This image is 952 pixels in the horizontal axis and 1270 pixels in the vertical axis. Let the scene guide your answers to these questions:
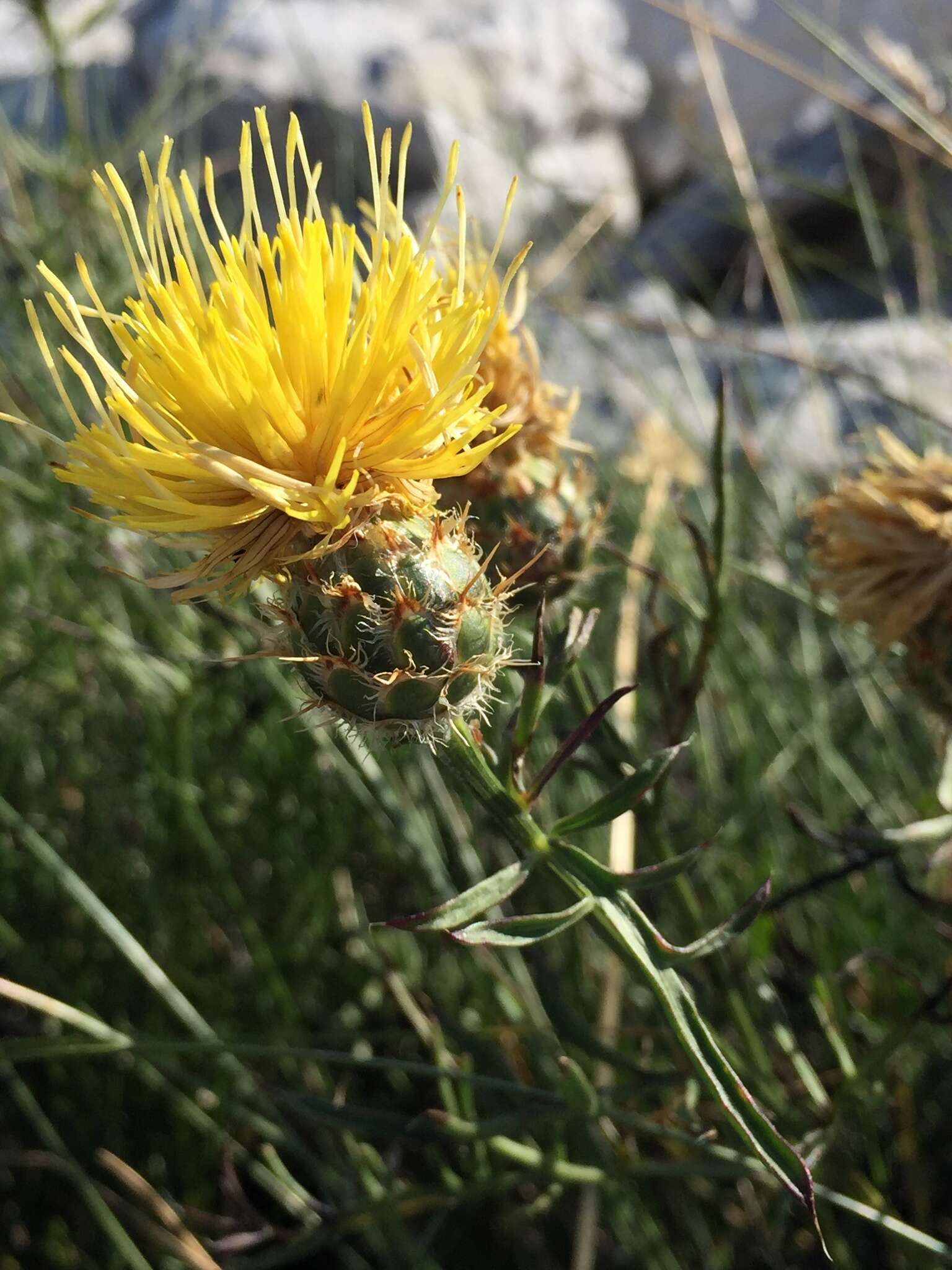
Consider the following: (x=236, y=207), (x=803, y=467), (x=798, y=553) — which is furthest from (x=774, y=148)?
(x=798, y=553)

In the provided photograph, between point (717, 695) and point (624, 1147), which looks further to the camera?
point (717, 695)

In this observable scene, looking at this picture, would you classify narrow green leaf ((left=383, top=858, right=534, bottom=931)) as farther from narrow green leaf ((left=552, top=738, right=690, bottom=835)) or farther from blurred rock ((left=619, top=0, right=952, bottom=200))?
blurred rock ((left=619, top=0, right=952, bottom=200))

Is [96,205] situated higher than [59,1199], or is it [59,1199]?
[96,205]

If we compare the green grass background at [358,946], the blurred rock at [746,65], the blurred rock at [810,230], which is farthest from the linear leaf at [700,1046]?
the blurred rock at [746,65]

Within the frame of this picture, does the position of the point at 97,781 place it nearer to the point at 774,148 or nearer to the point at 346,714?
the point at 346,714

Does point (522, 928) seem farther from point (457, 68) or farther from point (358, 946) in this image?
point (457, 68)

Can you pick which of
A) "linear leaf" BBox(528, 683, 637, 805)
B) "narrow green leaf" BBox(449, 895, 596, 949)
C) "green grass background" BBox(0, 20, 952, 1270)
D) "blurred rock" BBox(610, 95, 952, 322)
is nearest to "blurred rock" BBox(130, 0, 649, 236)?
"blurred rock" BBox(610, 95, 952, 322)

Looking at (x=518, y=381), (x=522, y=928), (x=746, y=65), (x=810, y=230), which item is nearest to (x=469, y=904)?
(x=522, y=928)
